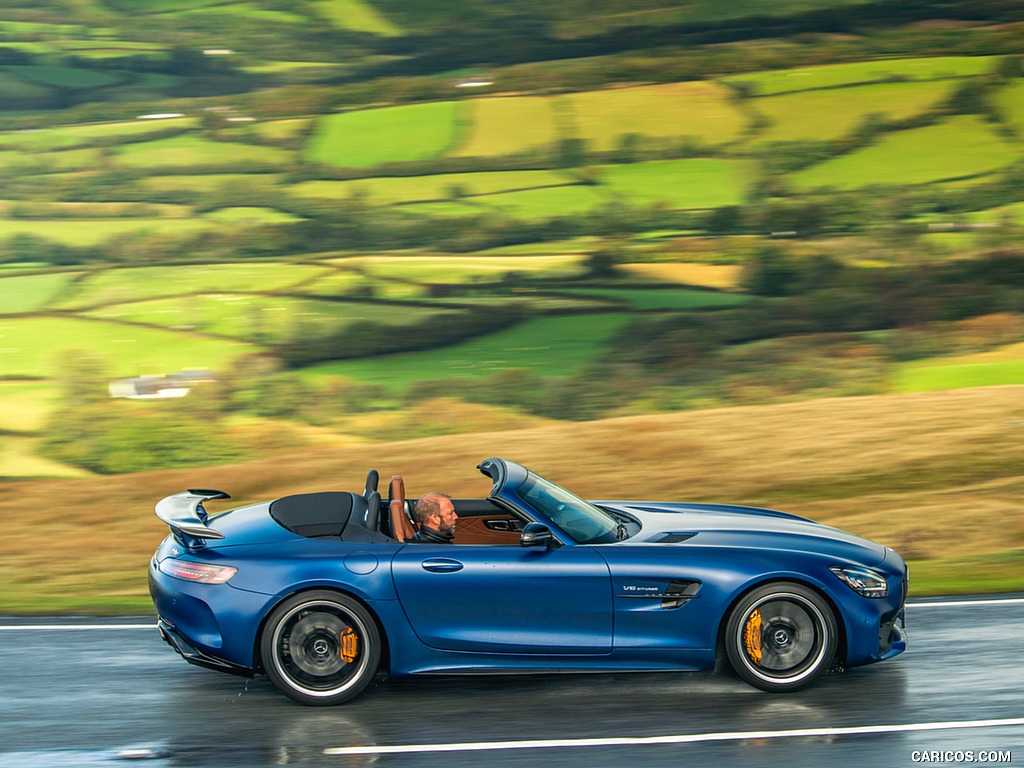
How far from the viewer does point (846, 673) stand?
6281mm

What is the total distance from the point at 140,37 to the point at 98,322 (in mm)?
12198

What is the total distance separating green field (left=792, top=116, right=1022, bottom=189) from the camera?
27.5 metres

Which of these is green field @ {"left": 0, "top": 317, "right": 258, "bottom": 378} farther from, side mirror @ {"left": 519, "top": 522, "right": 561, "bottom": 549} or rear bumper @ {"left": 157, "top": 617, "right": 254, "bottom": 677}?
side mirror @ {"left": 519, "top": 522, "right": 561, "bottom": 549}

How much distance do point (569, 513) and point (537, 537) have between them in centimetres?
43

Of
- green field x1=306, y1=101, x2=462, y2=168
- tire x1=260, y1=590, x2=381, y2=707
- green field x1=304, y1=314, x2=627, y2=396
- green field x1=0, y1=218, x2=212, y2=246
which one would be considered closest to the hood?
tire x1=260, y1=590, x2=381, y2=707

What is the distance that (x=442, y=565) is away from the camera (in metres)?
5.82

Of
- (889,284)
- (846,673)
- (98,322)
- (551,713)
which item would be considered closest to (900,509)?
(846,673)

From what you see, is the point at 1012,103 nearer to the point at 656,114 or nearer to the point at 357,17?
the point at 656,114

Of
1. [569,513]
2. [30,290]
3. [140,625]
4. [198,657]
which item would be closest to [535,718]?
[569,513]

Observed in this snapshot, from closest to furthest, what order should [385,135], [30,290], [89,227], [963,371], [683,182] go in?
[963,371]
[30,290]
[89,227]
[683,182]
[385,135]

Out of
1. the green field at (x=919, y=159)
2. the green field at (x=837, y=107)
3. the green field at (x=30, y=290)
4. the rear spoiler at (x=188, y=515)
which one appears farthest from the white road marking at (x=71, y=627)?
the green field at (x=837, y=107)

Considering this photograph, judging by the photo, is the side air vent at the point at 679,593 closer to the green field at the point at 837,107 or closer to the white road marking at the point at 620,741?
the white road marking at the point at 620,741

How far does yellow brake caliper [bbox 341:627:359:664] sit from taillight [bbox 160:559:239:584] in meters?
0.61

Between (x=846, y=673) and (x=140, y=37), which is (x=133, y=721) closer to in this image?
(x=846, y=673)
